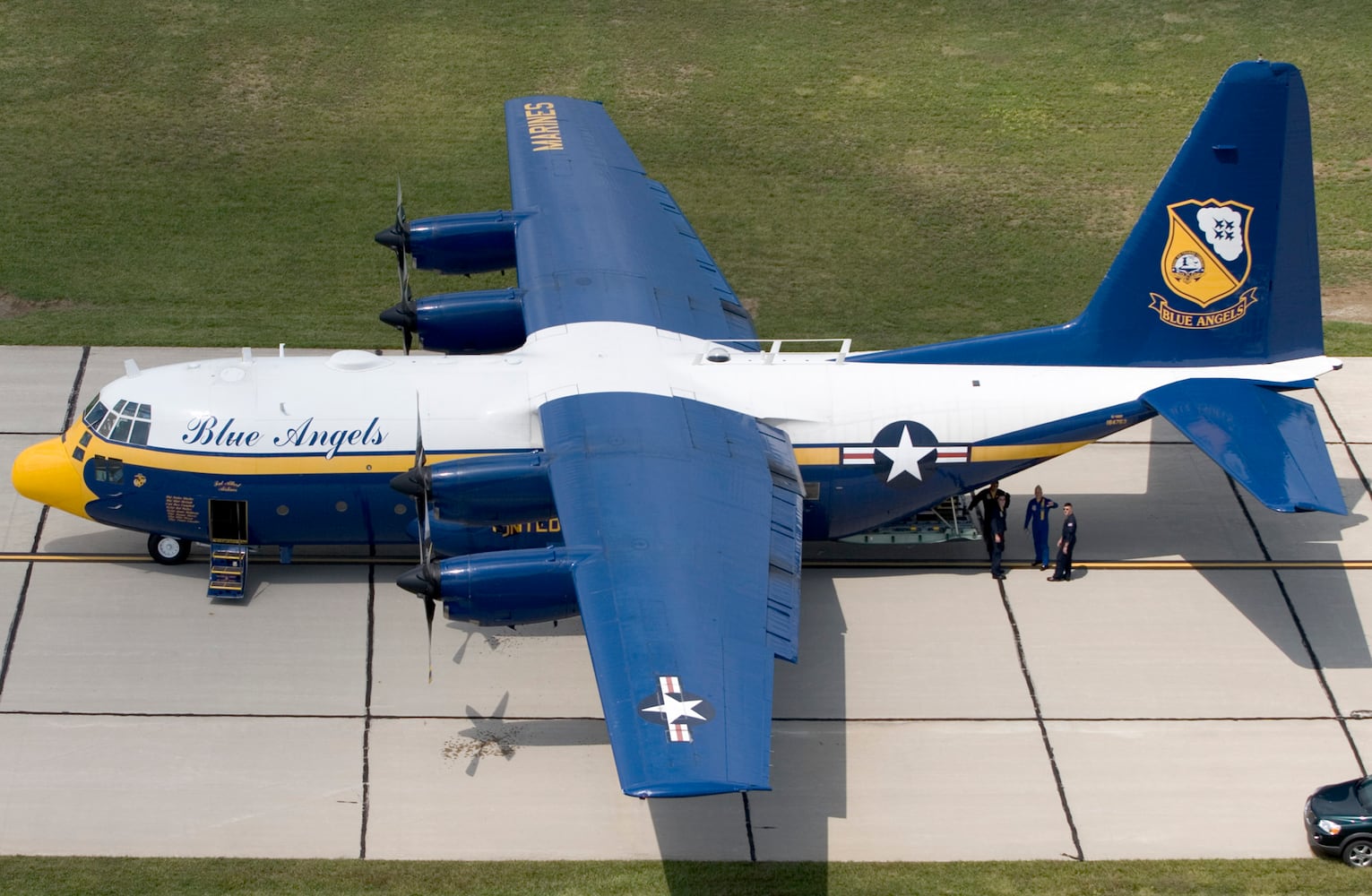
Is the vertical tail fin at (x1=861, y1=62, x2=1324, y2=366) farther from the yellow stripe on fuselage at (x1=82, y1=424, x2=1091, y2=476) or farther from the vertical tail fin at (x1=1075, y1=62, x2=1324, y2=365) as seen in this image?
the yellow stripe on fuselage at (x1=82, y1=424, x2=1091, y2=476)

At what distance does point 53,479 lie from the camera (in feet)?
95.6

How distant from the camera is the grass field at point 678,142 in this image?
38875mm

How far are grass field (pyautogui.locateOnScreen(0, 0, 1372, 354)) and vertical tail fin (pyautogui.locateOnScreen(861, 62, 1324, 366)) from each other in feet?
27.7

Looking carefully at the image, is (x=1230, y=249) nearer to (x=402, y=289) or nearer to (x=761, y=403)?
(x=761, y=403)

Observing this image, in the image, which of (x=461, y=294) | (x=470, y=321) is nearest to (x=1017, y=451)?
(x=470, y=321)

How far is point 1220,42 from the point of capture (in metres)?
50.0

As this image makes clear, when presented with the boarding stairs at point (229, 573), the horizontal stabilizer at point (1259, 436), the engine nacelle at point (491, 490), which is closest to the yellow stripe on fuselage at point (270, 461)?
the boarding stairs at point (229, 573)

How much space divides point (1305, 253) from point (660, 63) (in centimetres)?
2420

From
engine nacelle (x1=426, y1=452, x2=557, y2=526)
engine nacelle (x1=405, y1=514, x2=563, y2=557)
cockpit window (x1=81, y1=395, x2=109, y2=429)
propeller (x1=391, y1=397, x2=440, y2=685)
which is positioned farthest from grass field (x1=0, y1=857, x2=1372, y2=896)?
cockpit window (x1=81, y1=395, x2=109, y2=429)

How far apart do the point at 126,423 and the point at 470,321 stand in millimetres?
6542

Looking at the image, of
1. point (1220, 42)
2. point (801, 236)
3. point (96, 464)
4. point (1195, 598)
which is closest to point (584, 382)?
point (96, 464)

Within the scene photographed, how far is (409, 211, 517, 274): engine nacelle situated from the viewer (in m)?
32.4

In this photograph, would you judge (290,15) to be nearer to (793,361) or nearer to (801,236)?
(801,236)

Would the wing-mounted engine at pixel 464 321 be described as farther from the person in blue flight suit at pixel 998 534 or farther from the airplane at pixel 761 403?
the person in blue flight suit at pixel 998 534
